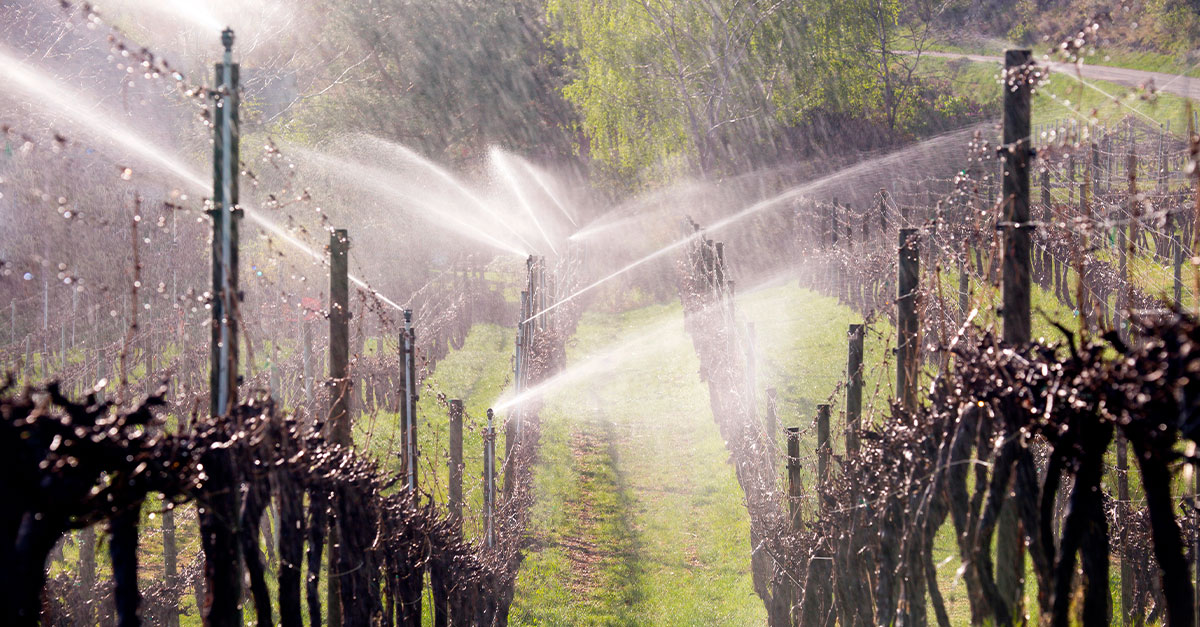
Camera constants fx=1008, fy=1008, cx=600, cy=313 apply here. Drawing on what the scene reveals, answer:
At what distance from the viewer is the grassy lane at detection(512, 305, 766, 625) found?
8828 mm

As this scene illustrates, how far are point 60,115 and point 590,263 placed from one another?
62.4 ft

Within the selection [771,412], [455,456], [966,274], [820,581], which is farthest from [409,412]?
[966,274]

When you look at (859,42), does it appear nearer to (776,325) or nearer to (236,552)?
(776,325)

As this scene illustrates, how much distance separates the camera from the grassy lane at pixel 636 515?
8828mm

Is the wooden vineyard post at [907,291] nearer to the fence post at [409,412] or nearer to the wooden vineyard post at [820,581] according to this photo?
the wooden vineyard post at [820,581]

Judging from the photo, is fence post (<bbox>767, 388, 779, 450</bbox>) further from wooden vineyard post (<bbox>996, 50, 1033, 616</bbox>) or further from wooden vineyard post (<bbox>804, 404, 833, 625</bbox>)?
wooden vineyard post (<bbox>996, 50, 1033, 616</bbox>)

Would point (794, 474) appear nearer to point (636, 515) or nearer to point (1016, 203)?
point (1016, 203)

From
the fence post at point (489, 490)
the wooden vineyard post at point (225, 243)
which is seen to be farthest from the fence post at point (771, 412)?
the wooden vineyard post at point (225, 243)

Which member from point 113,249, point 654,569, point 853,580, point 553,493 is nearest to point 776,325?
point 553,493

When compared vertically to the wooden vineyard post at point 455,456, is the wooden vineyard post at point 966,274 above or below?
above

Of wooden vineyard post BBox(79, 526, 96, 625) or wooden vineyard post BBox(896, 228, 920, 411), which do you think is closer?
wooden vineyard post BBox(896, 228, 920, 411)

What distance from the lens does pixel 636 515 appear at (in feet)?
37.0

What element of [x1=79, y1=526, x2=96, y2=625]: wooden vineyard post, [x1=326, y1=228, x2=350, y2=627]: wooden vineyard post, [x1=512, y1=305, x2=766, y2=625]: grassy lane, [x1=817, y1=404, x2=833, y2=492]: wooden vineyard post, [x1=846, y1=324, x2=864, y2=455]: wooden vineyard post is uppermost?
[x1=326, y1=228, x2=350, y2=627]: wooden vineyard post

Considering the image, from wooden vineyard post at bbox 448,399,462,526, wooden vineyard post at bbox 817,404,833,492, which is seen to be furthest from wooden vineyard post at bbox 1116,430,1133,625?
wooden vineyard post at bbox 448,399,462,526
